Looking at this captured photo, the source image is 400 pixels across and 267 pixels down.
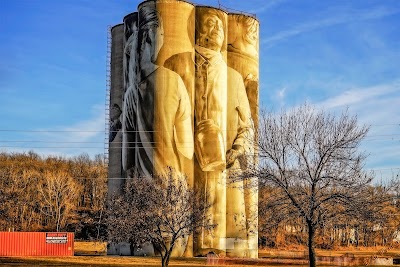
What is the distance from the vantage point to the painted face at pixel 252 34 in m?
74.6

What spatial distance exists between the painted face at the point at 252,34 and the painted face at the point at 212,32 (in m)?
4.45

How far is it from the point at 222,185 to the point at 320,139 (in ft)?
124

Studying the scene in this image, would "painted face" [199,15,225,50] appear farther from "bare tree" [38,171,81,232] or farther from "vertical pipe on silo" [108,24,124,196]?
"bare tree" [38,171,81,232]

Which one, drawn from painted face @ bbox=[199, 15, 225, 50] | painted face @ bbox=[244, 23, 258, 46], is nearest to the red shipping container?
painted face @ bbox=[199, 15, 225, 50]

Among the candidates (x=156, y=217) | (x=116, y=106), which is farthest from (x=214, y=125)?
(x=156, y=217)

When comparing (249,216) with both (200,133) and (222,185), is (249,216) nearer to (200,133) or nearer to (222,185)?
(222,185)

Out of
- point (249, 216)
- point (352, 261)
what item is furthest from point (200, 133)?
point (352, 261)

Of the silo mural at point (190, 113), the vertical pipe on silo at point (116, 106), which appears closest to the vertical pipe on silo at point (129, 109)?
the silo mural at point (190, 113)

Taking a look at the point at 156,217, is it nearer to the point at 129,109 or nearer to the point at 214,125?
the point at 214,125

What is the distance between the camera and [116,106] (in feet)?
246

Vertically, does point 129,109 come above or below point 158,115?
above

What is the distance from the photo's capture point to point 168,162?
215 feet

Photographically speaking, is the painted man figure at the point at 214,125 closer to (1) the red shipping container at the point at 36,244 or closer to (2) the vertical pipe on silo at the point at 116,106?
(2) the vertical pipe on silo at the point at 116,106

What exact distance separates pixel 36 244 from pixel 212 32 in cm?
3144
